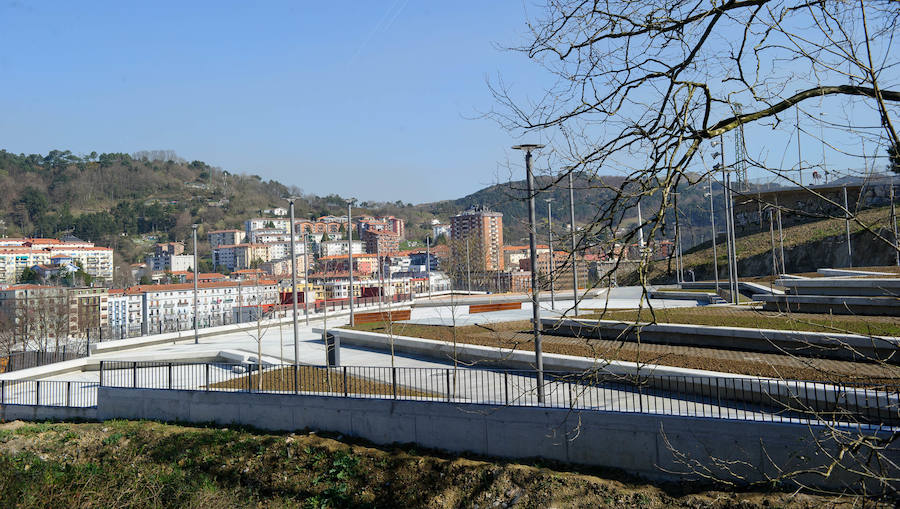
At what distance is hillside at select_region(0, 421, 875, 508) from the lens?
1017 cm

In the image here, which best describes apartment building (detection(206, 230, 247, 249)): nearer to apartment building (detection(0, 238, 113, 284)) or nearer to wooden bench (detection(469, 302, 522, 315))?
apartment building (detection(0, 238, 113, 284))

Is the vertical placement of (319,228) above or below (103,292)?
above

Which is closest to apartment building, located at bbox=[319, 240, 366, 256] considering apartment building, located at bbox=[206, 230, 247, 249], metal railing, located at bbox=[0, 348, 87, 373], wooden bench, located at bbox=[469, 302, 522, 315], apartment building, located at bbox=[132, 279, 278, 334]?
apartment building, located at bbox=[206, 230, 247, 249]

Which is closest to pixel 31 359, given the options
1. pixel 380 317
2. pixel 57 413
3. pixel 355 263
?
pixel 57 413

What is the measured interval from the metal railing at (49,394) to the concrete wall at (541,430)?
10.0 feet

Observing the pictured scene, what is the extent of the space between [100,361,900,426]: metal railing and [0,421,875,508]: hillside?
129cm

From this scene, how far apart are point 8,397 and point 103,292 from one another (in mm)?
73421

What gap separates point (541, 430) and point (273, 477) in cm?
579

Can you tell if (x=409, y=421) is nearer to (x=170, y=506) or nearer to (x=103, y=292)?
(x=170, y=506)

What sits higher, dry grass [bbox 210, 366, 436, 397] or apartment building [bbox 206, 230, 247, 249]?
apartment building [bbox 206, 230, 247, 249]

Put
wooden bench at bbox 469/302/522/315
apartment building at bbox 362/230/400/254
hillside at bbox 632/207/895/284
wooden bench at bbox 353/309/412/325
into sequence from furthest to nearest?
apartment building at bbox 362/230/400/254 < hillside at bbox 632/207/895/284 < wooden bench at bbox 469/302/522/315 < wooden bench at bbox 353/309/412/325

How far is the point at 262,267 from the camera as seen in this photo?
163m

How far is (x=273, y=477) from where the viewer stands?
1321cm

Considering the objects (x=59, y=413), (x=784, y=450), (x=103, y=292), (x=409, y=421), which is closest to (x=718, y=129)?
(x=784, y=450)
